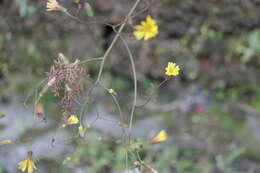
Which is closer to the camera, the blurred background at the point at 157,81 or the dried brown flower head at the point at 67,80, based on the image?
the dried brown flower head at the point at 67,80

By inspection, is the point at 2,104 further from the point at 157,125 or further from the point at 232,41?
the point at 232,41

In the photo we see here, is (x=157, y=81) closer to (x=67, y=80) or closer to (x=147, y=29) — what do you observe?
(x=147, y=29)

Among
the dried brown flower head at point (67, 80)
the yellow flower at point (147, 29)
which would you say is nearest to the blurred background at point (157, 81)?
the yellow flower at point (147, 29)

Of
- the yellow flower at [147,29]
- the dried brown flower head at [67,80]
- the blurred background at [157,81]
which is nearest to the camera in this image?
the dried brown flower head at [67,80]

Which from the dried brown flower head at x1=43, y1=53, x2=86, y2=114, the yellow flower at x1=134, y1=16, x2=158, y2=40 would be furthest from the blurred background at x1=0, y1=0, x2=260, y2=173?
the dried brown flower head at x1=43, y1=53, x2=86, y2=114

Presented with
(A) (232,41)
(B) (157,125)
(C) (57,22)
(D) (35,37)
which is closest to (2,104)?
(D) (35,37)

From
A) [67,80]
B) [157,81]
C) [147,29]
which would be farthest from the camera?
[157,81]

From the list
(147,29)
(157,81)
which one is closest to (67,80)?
(147,29)

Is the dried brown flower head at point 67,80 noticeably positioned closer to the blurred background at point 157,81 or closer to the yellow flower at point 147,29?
the yellow flower at point 147,29

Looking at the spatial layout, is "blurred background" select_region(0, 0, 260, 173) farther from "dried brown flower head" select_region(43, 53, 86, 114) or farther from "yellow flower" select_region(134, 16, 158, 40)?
"dried brown flower head" select_region(43, 53, 86, 114)
